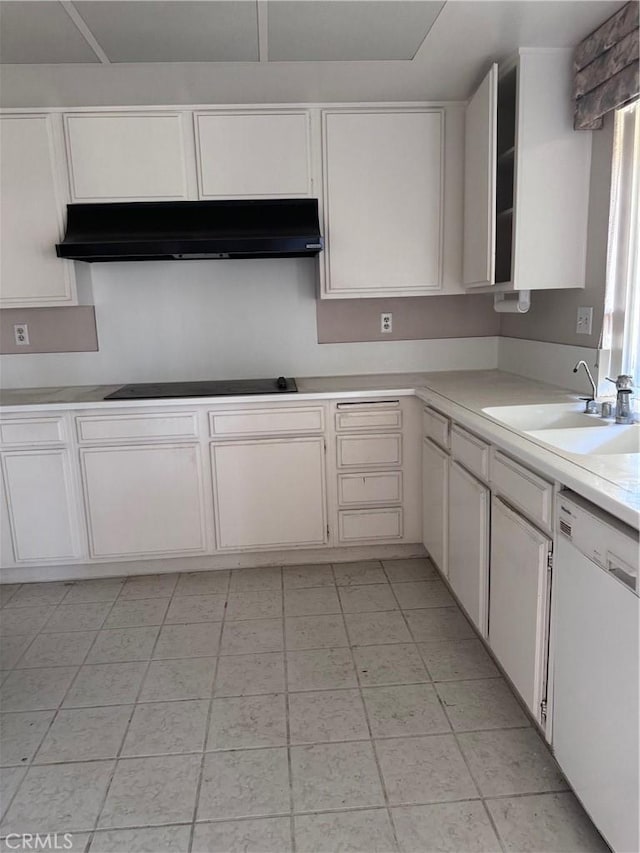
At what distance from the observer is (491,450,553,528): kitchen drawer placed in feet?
5.19

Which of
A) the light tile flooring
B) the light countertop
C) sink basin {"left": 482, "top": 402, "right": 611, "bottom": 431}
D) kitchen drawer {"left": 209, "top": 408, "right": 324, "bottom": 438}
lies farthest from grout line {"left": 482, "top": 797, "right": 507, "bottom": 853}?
kitchen drawer {"left": 209, "top": 408, "right": 324, "bottom": 438}

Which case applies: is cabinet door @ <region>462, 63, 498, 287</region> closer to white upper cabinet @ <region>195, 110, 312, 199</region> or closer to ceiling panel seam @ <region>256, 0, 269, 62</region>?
white upper cabinet @ <region>195, 110, 312, 199</region>

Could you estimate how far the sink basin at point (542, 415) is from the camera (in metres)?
2.18

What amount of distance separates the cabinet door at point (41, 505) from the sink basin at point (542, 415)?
1948 mm

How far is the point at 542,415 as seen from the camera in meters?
2.22

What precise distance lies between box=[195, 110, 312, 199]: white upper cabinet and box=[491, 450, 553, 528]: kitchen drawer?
173 cm

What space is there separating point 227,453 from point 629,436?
171 cm

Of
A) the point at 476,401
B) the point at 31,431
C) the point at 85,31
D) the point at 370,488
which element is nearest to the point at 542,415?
the point at 476,401

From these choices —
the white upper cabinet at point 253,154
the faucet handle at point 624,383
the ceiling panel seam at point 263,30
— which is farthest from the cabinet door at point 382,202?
the faucet handle at point 624,383

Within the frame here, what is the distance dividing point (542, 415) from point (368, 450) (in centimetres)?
93

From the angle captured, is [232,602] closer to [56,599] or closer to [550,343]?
[56,599]

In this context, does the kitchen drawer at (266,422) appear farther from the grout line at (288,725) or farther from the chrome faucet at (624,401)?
the chrome faucet at (624,401)

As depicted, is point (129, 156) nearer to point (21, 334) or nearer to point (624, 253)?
point (21, 334)

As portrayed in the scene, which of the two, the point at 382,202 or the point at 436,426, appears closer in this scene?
the point at 436,426
